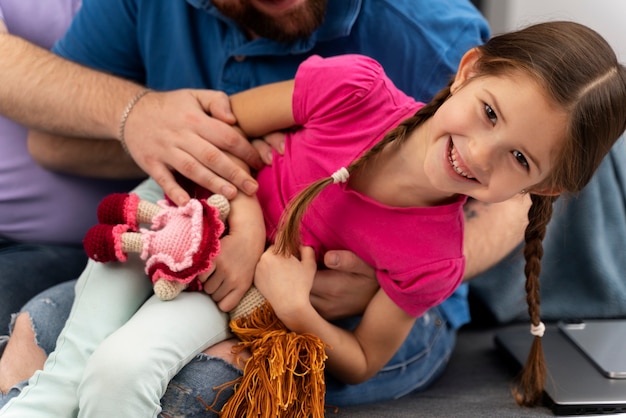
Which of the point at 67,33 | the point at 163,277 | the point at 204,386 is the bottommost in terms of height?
the point at 204,386

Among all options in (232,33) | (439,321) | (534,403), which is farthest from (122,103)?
(534,403)

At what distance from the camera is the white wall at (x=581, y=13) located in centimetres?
163

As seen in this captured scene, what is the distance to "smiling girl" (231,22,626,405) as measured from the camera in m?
0.91

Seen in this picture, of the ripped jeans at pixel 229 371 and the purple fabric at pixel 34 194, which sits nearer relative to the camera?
the ripped jeans at pixel 229 371

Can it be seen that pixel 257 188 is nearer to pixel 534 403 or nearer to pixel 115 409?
pixel 115 409

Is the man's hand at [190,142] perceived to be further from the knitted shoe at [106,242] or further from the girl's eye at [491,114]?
the girl's eye at [491,114]

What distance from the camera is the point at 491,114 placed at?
918mm

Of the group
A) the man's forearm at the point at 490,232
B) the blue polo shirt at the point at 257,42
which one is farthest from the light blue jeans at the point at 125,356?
the blue polo shirt at the point at 257,42

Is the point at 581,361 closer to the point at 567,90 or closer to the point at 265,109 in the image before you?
the point at 567,90

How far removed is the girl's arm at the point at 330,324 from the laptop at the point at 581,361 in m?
0.28

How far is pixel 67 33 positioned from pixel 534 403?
107 cm

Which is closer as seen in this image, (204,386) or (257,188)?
(204,386)

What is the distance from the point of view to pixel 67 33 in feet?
4.64

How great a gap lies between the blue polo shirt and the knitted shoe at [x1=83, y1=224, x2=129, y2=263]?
1.28 feet
